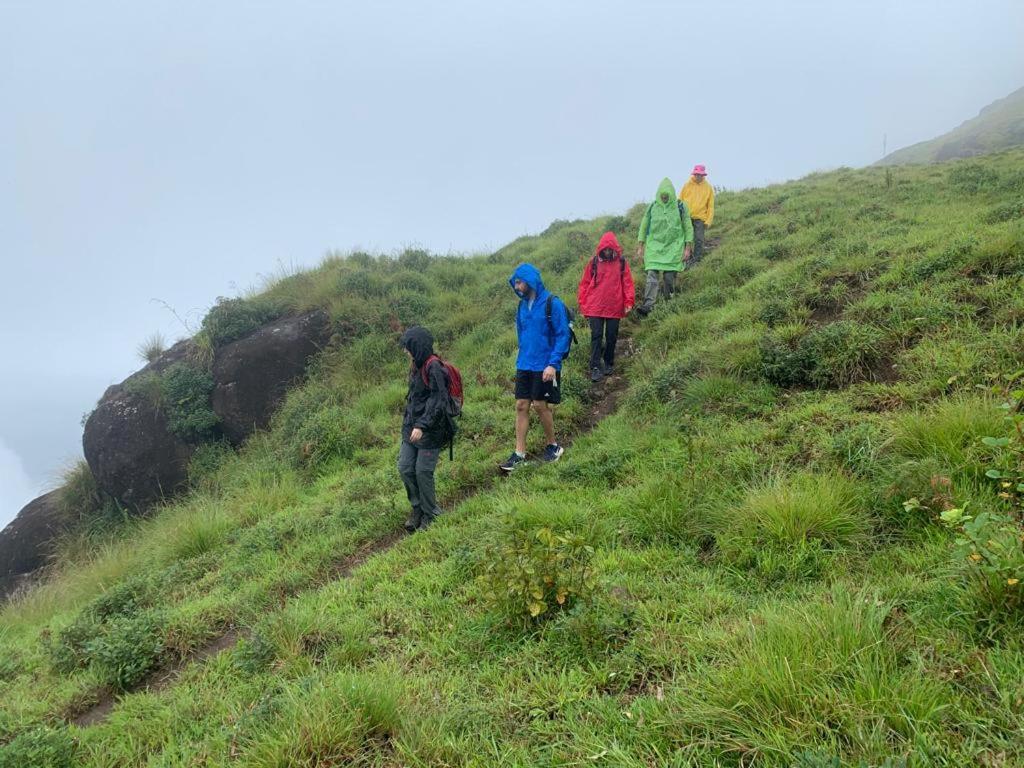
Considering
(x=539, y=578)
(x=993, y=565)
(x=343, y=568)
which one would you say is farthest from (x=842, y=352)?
(x=343, y=568)

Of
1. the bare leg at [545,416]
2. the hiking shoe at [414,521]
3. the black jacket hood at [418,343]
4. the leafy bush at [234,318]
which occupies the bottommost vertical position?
the hiking shoe at [414,521]

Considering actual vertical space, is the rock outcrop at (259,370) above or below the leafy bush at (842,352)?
above

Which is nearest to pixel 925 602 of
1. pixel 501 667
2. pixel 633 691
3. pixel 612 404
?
pixel 633 691

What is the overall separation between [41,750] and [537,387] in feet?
15.1

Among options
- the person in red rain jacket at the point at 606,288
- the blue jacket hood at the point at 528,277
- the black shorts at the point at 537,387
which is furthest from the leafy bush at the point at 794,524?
the person in red rain jacket at the point at 606,288

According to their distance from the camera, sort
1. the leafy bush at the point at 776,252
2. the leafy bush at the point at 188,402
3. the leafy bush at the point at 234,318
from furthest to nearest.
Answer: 1. the leafy bush at the point at 234,318
2. the leafy bush at the point at 188,402
3. the leafy bush at the point at 776,252

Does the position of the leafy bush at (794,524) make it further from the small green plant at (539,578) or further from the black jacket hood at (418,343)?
the black jacket hood at (418,343)

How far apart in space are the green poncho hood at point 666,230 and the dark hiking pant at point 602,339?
1.94m

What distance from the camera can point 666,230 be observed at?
906cm

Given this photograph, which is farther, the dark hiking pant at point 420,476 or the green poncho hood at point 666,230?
the green poncho hood at point 666,230

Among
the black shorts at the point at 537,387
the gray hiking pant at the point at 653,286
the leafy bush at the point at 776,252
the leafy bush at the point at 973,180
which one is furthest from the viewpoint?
the leafy bush at the point at 973,180

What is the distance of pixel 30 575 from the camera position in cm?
1061

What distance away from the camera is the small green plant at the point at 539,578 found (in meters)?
3.12

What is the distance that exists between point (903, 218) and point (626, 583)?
9329mm
